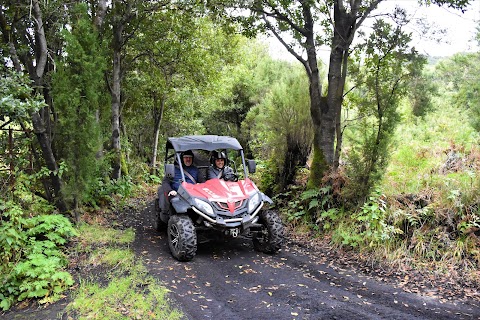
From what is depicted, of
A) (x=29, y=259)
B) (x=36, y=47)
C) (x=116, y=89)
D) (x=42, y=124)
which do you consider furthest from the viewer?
(x=116, y=89)

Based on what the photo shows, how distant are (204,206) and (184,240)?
633 millimetres

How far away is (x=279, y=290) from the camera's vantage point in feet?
15.8

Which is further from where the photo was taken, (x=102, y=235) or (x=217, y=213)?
(x=102, y=235)

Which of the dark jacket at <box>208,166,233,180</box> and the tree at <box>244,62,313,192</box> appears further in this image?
the tree at <box>244,62,313,192</box>

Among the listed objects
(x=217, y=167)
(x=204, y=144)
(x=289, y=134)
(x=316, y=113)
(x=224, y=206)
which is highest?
(x=316, y=113)

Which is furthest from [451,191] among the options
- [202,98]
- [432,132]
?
[202,98]

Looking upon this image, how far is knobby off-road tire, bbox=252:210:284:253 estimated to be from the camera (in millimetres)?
6266

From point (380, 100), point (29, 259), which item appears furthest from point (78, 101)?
point (380, 100)

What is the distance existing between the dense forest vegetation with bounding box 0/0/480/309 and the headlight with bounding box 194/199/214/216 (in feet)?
6.99

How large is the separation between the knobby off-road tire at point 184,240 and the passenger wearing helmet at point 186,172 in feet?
3.46

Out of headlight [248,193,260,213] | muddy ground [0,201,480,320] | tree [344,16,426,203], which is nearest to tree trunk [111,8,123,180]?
muddy ground [0,201,480,320]

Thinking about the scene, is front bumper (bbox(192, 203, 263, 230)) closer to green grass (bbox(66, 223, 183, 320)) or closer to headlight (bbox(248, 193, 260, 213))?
headlight (bbox(248, 193, 260, 213))

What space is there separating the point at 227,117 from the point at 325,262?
37.1 ft

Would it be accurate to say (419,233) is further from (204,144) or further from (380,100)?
(204,144)
